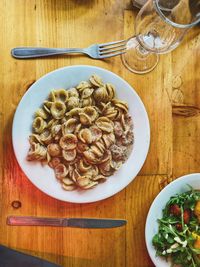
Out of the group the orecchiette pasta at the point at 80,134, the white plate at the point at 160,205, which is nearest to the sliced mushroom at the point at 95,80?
the orecchiette pasta at the point at 80,134

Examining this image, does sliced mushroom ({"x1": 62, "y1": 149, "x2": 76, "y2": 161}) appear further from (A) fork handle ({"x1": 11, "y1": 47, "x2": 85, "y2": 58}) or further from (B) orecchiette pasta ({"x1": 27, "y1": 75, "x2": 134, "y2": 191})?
(A) fork handle ({"x1": 11, "y1": 47, "x2": 85, "y2": 58})

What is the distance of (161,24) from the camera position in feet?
4.18

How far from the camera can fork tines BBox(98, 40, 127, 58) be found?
4.37 ft

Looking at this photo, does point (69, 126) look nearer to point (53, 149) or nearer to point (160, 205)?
point (53, 149)

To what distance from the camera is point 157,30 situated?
129 centimetres

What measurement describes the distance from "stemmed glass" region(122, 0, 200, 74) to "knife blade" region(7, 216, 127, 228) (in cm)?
42

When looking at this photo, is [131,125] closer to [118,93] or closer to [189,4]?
[118,93]

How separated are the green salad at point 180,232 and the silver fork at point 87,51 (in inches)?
17.0

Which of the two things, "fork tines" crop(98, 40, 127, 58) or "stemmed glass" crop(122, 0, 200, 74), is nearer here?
"stemmed glass" crop(122, 0, 200, 74)

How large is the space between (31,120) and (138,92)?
31cm

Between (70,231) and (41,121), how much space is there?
31 centimetres

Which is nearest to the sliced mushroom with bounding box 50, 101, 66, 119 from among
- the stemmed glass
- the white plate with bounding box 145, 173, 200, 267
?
the stemmed glass

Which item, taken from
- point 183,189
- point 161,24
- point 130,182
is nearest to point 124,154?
point 130,182

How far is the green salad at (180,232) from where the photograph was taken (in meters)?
1.33
